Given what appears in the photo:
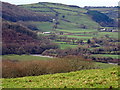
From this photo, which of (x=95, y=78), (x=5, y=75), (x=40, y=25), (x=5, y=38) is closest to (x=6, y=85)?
(x=95, y=78)

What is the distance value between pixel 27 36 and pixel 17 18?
58.6 metres

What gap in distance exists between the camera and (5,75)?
35031 millimetres

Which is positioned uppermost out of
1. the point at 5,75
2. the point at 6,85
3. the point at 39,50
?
the point at 6,85

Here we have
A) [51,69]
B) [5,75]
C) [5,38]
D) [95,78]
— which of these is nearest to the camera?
[95,78]

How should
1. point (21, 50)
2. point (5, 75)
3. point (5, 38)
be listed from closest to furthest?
point (5, 75) < point (21, 50) < point (5, 38)

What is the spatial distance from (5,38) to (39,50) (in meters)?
20.8

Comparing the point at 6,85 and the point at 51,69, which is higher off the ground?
the point at 6,85

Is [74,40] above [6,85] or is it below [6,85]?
below

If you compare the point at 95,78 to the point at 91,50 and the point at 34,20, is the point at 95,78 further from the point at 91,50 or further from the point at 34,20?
the point at 34,20

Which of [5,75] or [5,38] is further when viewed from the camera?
[5,38]

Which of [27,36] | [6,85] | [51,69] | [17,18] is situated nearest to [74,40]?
[27,36]

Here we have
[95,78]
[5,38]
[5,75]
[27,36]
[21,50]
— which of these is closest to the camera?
[95,78]

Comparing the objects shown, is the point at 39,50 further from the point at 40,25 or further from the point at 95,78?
the point at 95,78

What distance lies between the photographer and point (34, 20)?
198125 millimetres
